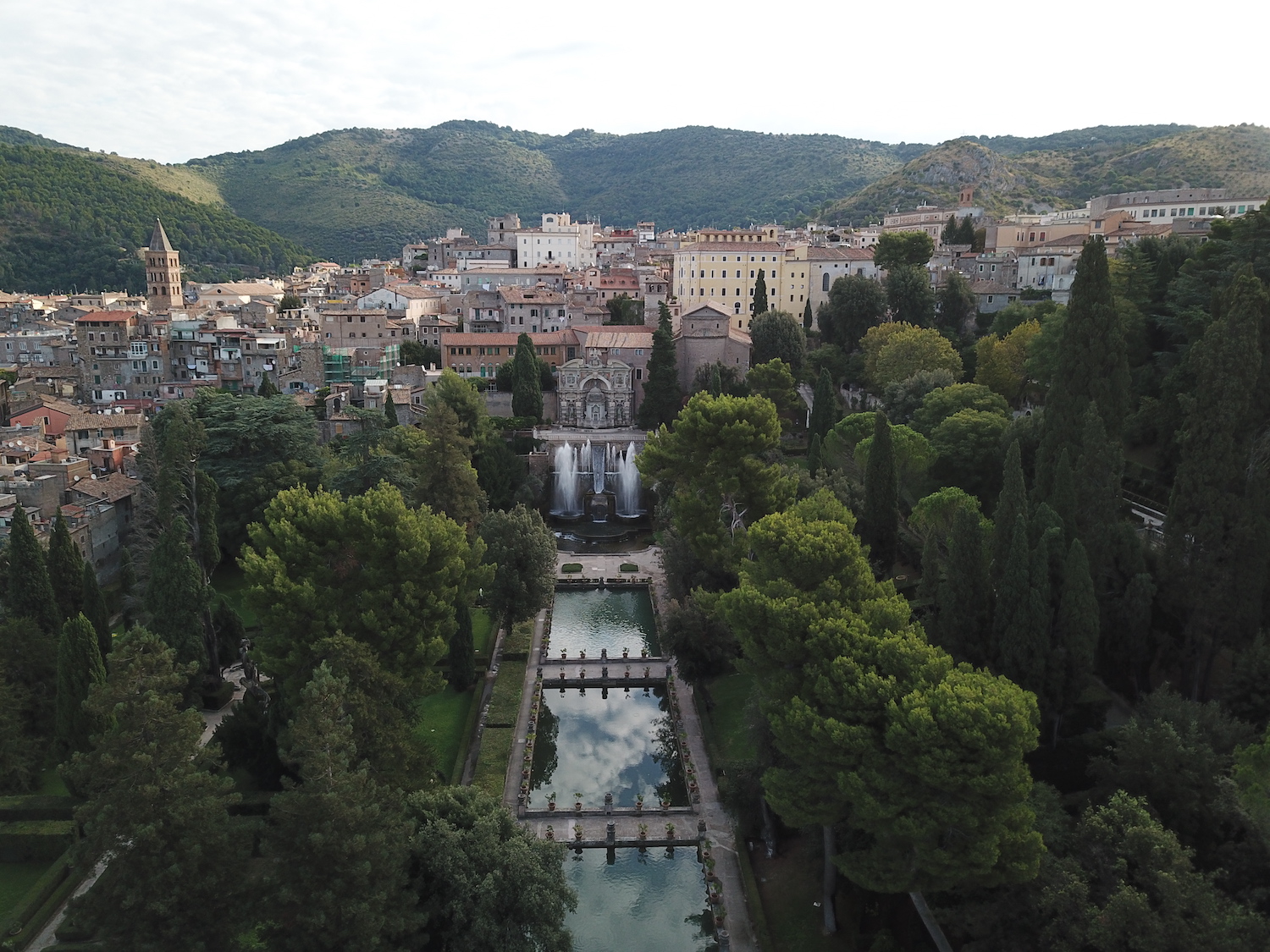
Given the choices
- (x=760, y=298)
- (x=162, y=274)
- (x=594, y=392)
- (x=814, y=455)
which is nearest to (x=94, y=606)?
(x=814, y=455)

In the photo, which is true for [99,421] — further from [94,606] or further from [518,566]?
[518,566]

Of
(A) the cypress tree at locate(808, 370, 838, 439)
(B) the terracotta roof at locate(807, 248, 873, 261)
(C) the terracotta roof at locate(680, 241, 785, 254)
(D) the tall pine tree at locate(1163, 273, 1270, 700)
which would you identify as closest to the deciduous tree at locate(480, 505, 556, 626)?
(A) the cypress tree at locate(808, 370, 838, 439)

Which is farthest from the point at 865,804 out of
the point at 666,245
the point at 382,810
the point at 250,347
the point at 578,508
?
the point at 666,245

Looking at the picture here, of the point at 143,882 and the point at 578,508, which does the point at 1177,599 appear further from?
the point at 578,508

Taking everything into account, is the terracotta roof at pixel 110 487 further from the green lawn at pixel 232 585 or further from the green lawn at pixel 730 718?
the green lawn at pixel 730 718

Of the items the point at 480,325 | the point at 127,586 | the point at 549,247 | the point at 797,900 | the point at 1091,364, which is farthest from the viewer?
the point at 549,247

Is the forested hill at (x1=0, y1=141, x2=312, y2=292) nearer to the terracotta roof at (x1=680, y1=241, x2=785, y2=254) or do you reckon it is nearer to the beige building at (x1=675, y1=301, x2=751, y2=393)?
the terracotta roof at (x1=680, y1=241, x2=785, y2=254)
